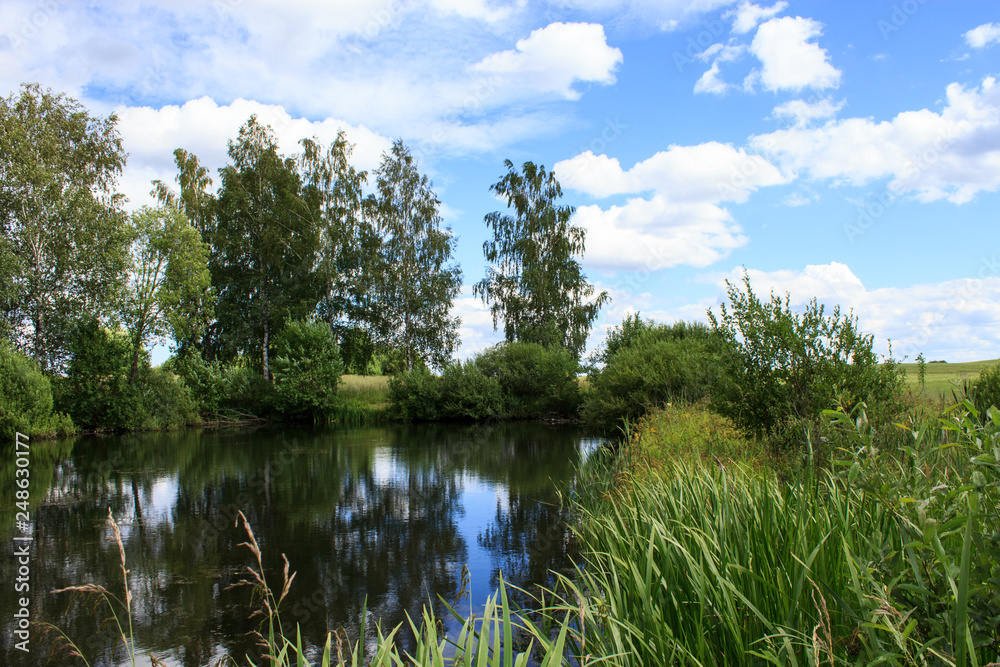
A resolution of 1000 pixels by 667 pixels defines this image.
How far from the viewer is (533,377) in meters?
28.0

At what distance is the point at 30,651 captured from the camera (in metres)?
5.02

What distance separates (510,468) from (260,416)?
1944cm

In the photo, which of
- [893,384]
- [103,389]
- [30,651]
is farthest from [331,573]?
[103,389]

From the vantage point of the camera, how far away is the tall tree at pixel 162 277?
24.6 meters

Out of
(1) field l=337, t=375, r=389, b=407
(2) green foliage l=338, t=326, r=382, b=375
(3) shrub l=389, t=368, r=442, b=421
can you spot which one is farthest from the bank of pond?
(2) green foliage l=338, t=326, r=382, b=375

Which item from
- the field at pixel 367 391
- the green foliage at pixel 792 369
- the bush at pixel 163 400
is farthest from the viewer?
the field at pixel 367 391

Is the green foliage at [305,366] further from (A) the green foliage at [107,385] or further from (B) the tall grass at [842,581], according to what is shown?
(B) the tall grass at [842,581]

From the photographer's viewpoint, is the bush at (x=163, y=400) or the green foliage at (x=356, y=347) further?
the green foliage at (x=356, y=347)

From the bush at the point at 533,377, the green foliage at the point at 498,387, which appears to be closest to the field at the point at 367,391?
the green foliage at the point at 498,387

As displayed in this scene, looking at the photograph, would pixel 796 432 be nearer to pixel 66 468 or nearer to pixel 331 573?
pixel 331 573

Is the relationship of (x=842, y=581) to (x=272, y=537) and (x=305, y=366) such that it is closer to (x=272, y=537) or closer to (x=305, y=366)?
(x=272, y=537)

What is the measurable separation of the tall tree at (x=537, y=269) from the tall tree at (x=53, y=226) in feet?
52.3

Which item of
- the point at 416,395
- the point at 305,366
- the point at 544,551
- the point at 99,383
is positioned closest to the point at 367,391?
the point at 416,395

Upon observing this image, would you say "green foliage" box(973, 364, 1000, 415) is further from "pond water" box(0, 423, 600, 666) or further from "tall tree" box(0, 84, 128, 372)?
"tall tree" box(0, 84, 128, 372)
